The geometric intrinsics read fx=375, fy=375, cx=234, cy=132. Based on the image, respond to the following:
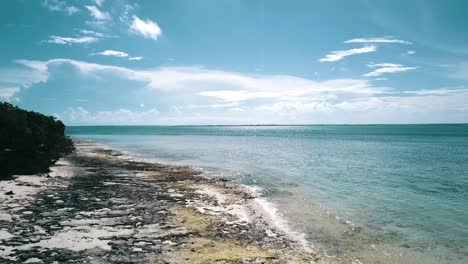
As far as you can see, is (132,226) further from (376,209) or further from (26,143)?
(26,143)

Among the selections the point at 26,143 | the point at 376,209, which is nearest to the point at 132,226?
the point at 376,209

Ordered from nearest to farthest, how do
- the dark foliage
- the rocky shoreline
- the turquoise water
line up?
the rocky shoreline < the turquoise water < the dark foliage

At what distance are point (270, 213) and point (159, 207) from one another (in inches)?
263

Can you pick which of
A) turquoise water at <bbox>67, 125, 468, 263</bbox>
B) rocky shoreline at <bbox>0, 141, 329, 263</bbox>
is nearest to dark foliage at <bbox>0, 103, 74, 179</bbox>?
rocky shoreline at <bbox>0, 141, 329, 263</bbox>

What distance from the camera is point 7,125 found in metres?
37.3

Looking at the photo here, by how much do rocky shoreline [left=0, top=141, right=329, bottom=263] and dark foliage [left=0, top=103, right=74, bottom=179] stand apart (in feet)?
22.9

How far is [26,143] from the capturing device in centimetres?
3947

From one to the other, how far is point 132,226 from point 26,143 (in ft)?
91.2

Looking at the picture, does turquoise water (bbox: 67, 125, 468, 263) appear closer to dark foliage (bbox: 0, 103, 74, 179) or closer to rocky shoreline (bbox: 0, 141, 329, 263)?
rocky shoreline (bbox: 0, 141, 329, 263)

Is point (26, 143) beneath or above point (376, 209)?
above

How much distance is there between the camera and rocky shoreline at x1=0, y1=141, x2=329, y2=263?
1416 cm

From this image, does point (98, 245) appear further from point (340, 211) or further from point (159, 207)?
point (340, 211)

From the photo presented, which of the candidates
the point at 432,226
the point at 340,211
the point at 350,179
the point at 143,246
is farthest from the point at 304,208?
the point at 350,179

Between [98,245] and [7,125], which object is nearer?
[98,245]
